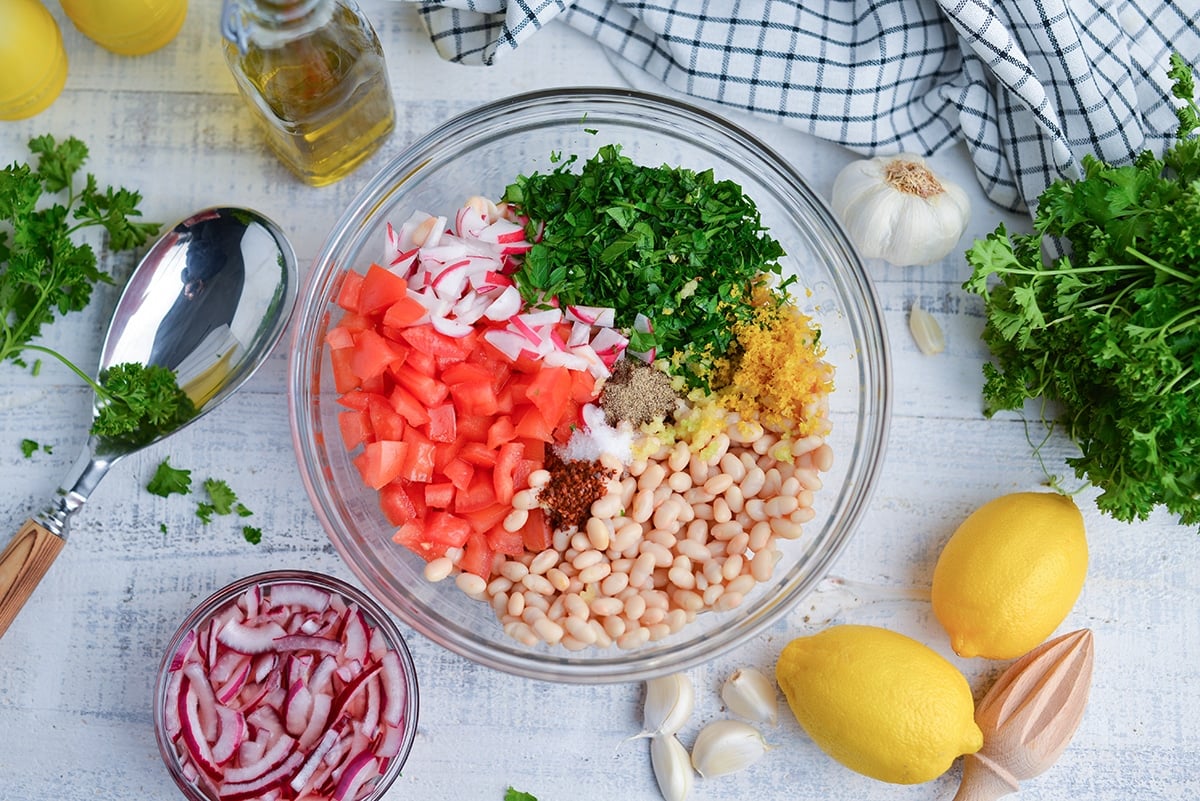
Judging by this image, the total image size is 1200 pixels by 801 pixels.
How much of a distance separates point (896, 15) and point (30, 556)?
190 centimetres

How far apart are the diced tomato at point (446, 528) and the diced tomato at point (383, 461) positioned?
0.33ft

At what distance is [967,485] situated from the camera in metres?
1.87

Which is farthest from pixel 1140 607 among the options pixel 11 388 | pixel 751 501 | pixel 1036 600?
pixel 11 388

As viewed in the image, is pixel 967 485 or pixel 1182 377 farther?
pixel 967 485

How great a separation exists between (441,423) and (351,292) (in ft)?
0.93

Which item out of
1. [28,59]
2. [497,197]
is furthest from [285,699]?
[28,59]

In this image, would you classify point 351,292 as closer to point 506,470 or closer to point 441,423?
point 441,423

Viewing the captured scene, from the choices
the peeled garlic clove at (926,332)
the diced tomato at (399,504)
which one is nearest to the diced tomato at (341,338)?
the diced tomato at (399,504)

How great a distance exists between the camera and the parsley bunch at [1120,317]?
1.54 m

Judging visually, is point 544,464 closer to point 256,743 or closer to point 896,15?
point 256,743

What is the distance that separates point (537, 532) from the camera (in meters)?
1.65

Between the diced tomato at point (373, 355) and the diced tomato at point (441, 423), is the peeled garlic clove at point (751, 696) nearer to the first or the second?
the diced tomato at point (441, 423)

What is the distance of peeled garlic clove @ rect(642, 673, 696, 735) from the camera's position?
1764 mm

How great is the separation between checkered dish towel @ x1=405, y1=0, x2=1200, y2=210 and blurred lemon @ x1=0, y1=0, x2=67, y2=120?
0.70 m
